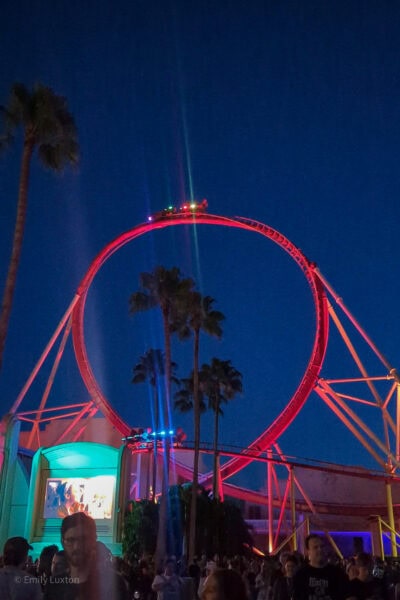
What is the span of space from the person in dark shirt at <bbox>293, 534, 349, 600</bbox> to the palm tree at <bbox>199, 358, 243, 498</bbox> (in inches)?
1305

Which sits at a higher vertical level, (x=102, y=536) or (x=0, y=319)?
(x=0, y=319)

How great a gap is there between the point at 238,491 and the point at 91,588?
159 ft

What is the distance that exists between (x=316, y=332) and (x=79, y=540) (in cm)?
3734

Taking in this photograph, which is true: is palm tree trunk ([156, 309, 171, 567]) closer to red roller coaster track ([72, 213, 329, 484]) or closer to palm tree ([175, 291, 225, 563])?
palm tree ([175, 291, 225, 563])

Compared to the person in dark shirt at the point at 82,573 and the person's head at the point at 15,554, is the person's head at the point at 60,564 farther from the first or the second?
the person in dark shirt at the point at 82,573

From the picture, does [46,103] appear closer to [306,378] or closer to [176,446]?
[306,378]

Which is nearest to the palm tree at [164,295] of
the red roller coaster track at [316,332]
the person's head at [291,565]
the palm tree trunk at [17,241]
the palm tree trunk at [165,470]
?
the palm tree trunk at [165,470]

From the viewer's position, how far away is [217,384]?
38.8 m

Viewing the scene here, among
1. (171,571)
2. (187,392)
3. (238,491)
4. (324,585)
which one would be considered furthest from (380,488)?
(324,585)

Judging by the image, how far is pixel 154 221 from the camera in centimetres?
4188

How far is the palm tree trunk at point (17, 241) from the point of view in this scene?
16938mm

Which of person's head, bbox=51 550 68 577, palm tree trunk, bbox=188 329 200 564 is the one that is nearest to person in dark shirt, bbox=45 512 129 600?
person's head, bbox=51 550 68 577

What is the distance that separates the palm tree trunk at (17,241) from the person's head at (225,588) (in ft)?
45.4

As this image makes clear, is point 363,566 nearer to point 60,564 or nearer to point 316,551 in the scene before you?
point 316,551
